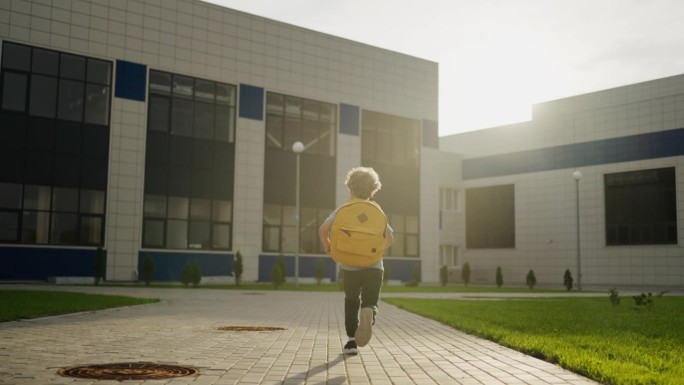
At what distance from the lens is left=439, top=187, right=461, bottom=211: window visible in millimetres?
53312

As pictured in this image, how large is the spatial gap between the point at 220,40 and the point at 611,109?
2621 centimetres

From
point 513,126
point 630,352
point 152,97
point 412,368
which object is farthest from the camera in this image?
point 513,126

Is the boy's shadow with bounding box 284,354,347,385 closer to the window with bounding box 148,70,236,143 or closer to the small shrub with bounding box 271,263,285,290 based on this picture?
the small shrub with bounding box 271,263,285,290

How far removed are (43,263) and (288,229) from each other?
12639mm

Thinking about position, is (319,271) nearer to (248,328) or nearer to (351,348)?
(248,328)

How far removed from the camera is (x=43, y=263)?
29.0m

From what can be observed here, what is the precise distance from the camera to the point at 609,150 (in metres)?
44.9

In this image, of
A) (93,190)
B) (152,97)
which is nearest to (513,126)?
(152,97)

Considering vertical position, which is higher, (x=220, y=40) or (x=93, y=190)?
(x=220, y=40)

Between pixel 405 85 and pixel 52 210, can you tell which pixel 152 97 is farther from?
pixel 405 85

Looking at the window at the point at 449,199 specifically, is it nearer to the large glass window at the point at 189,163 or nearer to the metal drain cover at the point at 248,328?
the large glass window at the point at 189,163

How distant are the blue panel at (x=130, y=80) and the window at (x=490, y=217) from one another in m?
29.1

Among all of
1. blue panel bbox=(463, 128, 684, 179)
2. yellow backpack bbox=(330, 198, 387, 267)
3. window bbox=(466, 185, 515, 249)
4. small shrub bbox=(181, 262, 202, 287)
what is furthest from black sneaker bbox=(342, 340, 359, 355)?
window bbox=(466, 185, 515, 249)

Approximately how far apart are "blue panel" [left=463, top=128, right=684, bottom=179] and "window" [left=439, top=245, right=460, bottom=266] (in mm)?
5723
